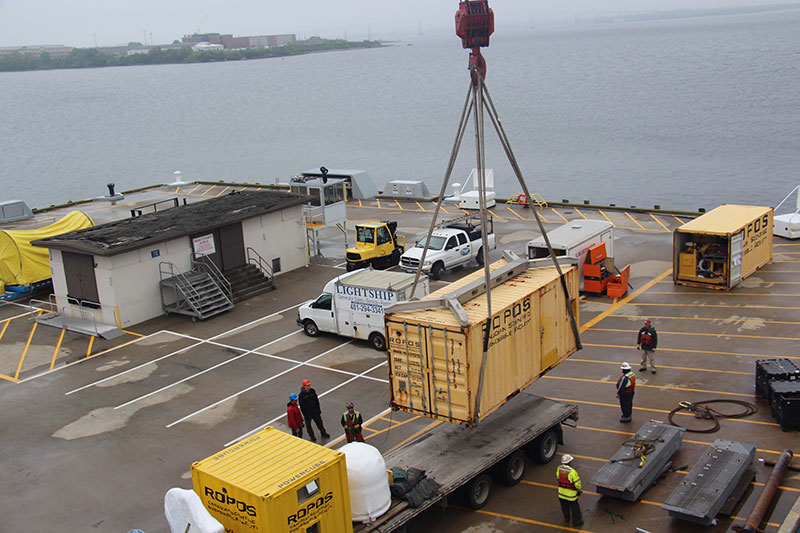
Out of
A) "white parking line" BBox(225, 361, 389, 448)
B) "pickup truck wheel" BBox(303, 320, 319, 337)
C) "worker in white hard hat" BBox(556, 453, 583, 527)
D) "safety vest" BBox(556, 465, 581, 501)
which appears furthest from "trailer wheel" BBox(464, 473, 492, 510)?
"pickup truck wheel" BBox(303, 320, 319, 337)

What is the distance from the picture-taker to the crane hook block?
1295 centimetres

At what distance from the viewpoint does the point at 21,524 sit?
14.7 m

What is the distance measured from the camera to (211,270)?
27.8 meters

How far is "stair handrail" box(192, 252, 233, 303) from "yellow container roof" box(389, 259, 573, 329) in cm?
1368

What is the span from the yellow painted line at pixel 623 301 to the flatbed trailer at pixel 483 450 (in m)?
8.21

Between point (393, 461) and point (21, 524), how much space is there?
7382mm

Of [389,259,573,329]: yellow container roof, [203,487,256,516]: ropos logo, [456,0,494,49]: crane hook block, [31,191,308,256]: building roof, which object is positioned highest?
[456,0,494,49]: crane hook block

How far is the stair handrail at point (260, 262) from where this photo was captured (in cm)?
2966

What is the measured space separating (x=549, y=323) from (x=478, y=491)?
363 cm

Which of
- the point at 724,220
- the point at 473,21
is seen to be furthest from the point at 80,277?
the point at 724,220

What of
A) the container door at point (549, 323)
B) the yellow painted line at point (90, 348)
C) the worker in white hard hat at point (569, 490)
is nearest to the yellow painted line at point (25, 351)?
the yellow painted line at point (90, 348)

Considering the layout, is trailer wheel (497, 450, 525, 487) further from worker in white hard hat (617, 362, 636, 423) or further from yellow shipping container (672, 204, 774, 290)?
yellow shipping container (672, 204, 774, 290)

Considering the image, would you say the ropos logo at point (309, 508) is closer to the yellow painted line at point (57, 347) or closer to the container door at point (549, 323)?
the container door at point (549, 323)

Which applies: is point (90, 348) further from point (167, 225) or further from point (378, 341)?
point (378, 341)
